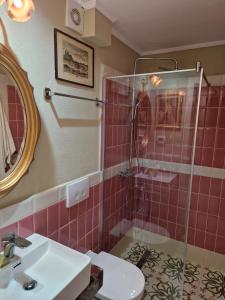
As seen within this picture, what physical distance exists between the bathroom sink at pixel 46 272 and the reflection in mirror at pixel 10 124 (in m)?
0.45

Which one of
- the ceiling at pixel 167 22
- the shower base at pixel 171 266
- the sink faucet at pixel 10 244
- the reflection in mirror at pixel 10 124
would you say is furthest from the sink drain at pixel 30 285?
the ceiling at pixel 167 22

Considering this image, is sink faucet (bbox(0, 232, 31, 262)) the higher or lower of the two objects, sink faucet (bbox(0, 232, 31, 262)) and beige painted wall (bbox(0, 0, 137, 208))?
the lower

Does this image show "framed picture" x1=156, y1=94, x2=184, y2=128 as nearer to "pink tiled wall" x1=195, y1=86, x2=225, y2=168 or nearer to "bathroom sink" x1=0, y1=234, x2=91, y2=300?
"pink tiled wall" x1=195, y1=86, x2=225, y2=168

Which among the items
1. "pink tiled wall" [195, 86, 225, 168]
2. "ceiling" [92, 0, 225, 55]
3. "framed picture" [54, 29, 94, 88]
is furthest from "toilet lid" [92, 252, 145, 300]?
"ceiling" [92, 0, 225, 55]

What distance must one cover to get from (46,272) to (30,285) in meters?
0.12

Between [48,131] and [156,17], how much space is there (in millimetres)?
1250

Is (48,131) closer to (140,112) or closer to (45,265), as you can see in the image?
(45,265)

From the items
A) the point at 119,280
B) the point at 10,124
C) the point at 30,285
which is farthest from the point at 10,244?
the point at 119,280

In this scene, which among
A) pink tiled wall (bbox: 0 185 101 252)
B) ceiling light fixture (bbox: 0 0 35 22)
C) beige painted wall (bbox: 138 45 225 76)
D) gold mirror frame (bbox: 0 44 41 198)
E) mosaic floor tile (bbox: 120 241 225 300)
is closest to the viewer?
ceiling light fixture (bbox: 0 0 35 22)

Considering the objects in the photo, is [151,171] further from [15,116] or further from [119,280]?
[15,116]

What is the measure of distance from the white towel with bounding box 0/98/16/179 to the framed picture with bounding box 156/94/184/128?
163 centimetres

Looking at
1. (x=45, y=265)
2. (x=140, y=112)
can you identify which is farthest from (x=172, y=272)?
(x=140, y=112)

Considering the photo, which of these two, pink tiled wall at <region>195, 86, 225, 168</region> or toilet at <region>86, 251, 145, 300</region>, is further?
pink tiled wall at <region>195, 86, 225, 168</region>

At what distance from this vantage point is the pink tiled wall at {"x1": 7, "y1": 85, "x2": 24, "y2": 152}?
110 centimetres
